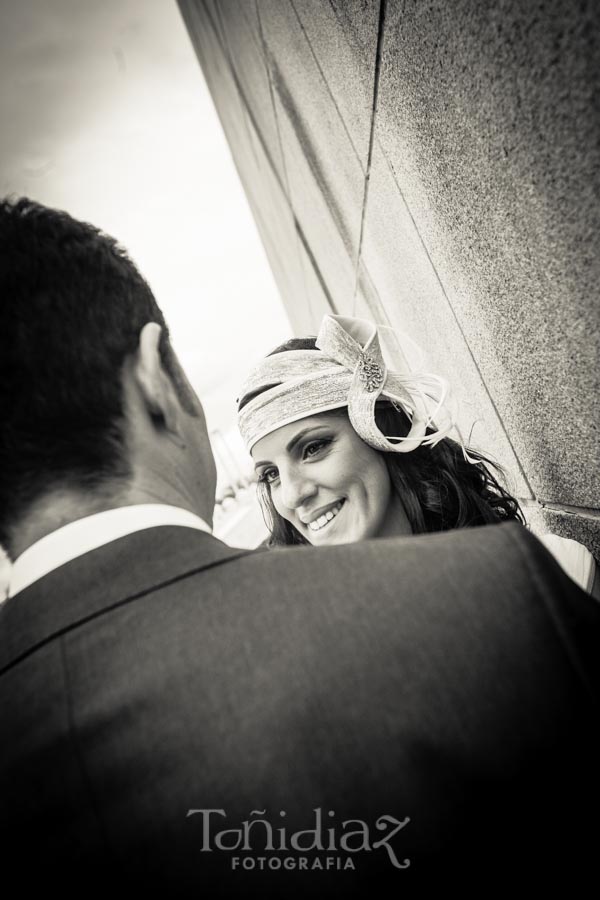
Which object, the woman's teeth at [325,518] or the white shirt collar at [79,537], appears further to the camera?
the woman's teeth at [325,518]

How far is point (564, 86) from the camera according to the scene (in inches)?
35.8

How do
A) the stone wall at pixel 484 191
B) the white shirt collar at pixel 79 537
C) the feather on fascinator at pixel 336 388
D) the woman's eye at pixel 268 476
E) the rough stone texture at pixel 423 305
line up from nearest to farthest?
the white shirt collar at pixel 79 537 < the stone wall at pixel 484 191 < the rough stone texture at pixel 423 305 < the feather on fascinator at pixel 336 388 < the woman's eye at pixel 268 476

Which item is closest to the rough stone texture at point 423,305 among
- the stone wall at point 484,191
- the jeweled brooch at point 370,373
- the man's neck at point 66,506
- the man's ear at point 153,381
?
the stone wall at point 484,191

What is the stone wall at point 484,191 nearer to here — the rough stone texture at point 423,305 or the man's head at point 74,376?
the rough stone texture at point 423,305

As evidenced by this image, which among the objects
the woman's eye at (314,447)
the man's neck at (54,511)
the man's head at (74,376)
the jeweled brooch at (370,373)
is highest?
the jeweled brooch at (370,373)

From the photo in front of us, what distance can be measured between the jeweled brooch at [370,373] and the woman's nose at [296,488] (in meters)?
0.51

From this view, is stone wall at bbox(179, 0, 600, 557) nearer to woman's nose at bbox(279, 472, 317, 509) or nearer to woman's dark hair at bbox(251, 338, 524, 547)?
woman's dark hair at bbox(251, 338, 524, 547)

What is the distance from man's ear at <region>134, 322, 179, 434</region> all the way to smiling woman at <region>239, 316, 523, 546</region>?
4.32ft

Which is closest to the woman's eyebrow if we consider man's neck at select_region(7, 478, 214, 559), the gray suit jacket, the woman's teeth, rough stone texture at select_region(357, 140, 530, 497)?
the woman's teeth

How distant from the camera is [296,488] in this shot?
2496mm

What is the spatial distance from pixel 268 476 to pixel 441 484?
2.80ft

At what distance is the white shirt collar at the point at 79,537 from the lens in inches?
34.7

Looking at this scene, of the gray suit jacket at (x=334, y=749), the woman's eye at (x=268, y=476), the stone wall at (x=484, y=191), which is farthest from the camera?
the woman's eye at (x=268, y=476)

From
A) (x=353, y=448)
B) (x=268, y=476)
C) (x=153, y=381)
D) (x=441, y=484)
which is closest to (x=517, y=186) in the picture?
(x=153, y=381)
